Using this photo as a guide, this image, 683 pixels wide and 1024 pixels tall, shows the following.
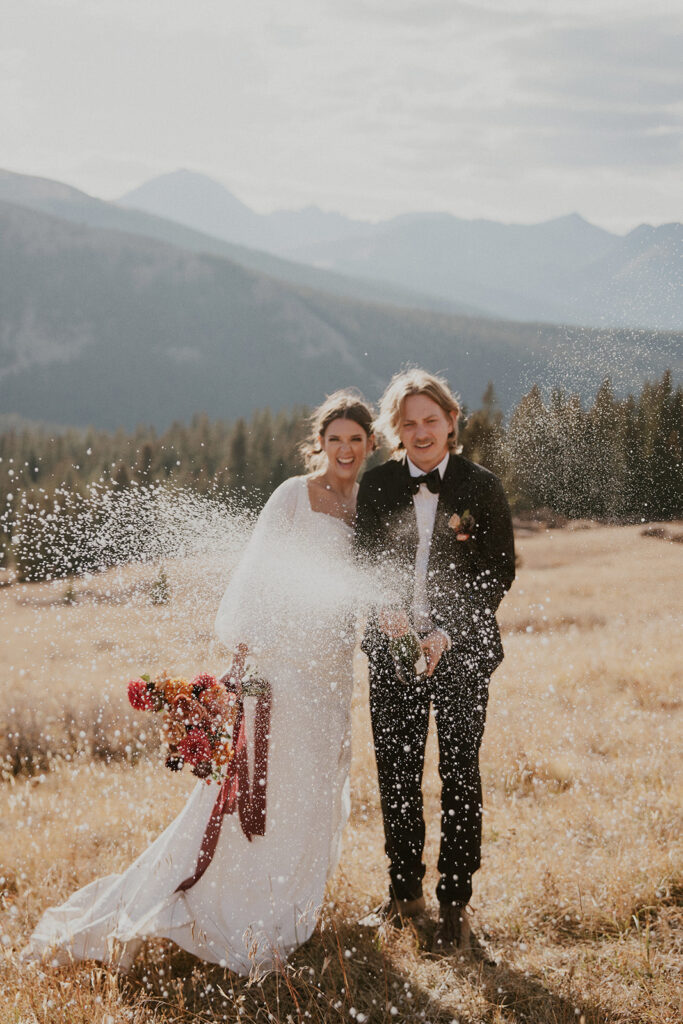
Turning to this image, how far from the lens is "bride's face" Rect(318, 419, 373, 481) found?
4176 millimetres

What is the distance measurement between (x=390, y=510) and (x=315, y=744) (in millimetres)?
1329

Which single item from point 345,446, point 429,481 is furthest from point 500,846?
point 345,446

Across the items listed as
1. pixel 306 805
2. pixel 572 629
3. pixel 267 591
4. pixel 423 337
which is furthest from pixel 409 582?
pixel 423 337

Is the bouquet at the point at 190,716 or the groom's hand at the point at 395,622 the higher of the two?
the groom's hand at the point at 395,622

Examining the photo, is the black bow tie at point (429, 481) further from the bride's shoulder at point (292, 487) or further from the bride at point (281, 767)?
the bride's shoulder at point (292, 487)

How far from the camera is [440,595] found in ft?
13.0

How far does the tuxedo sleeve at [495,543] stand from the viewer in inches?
153

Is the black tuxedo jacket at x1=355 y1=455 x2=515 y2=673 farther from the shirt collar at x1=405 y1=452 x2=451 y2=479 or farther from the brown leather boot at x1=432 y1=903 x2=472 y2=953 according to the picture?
the brown leather boot at x1=432 y1=903 x2=472 y2=953

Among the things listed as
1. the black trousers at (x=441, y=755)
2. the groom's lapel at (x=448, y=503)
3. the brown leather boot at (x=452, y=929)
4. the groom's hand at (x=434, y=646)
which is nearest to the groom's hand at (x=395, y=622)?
the groom's hand at (x=434, y=646)

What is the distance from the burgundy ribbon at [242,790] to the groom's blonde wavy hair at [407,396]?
155cm

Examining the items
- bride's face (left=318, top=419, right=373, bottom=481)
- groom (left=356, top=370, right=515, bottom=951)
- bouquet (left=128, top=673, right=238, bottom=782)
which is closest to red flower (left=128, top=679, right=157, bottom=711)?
bouquet (left=128, top=673, right=238, bottom=782)

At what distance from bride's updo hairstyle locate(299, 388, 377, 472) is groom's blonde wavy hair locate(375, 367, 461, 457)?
162 mm

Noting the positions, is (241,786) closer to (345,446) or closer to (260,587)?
→ (260,587)

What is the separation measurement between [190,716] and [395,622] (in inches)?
43.8
